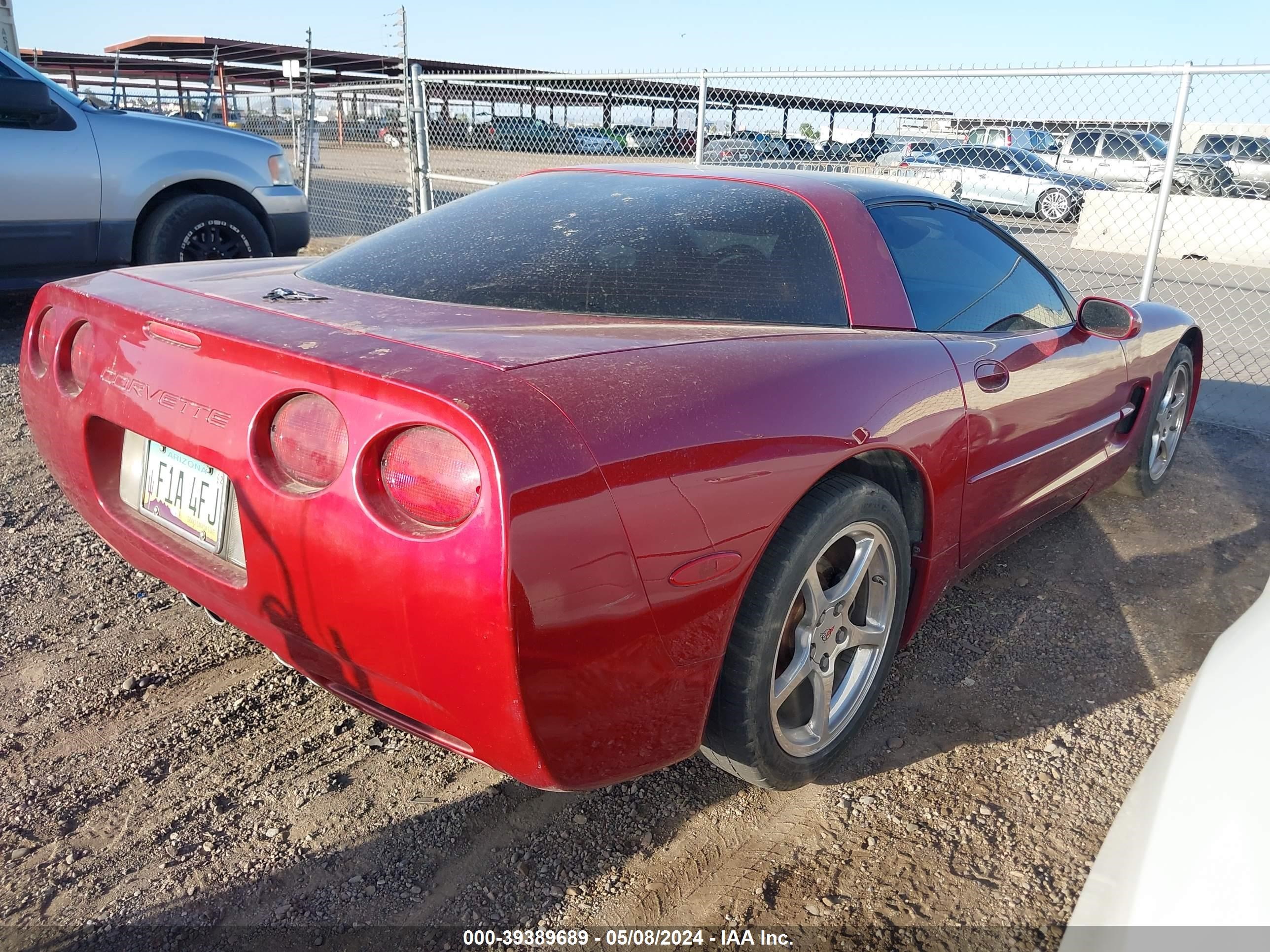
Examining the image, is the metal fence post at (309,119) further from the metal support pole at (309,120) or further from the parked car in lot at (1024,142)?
the parked car in lot at (1024,142)

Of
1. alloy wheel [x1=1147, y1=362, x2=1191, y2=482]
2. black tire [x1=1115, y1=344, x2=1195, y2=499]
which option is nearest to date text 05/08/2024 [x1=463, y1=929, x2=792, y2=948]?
black tire [x1=1115, y1=344, x2=1195, y2=499]

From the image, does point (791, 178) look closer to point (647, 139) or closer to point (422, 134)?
point (422, 134)

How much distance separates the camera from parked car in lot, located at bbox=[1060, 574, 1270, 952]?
94 centimetres

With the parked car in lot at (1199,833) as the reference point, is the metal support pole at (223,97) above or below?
above

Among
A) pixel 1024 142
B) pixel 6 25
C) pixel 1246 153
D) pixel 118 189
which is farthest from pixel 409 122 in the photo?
pixel 1246 153

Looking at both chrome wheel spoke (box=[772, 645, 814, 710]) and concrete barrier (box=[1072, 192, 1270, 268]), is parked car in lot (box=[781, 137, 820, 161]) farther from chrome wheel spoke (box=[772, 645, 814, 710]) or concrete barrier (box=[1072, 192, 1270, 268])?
chrome wheel spoke (box=[772, 645, 814, 710])

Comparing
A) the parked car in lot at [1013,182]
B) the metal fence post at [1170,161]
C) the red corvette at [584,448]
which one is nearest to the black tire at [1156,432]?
the metal fence post at [1170,161]

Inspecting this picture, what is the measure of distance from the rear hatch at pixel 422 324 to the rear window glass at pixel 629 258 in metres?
0.07

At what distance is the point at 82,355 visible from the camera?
2.15 metres

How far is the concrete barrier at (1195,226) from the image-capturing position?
42.2 feet

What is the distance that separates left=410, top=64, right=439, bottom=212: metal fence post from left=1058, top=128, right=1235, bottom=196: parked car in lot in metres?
7.81

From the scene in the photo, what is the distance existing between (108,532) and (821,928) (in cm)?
180

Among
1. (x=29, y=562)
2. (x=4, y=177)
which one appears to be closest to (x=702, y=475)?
(x=29, y=562)

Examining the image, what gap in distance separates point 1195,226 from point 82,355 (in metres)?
14.6
